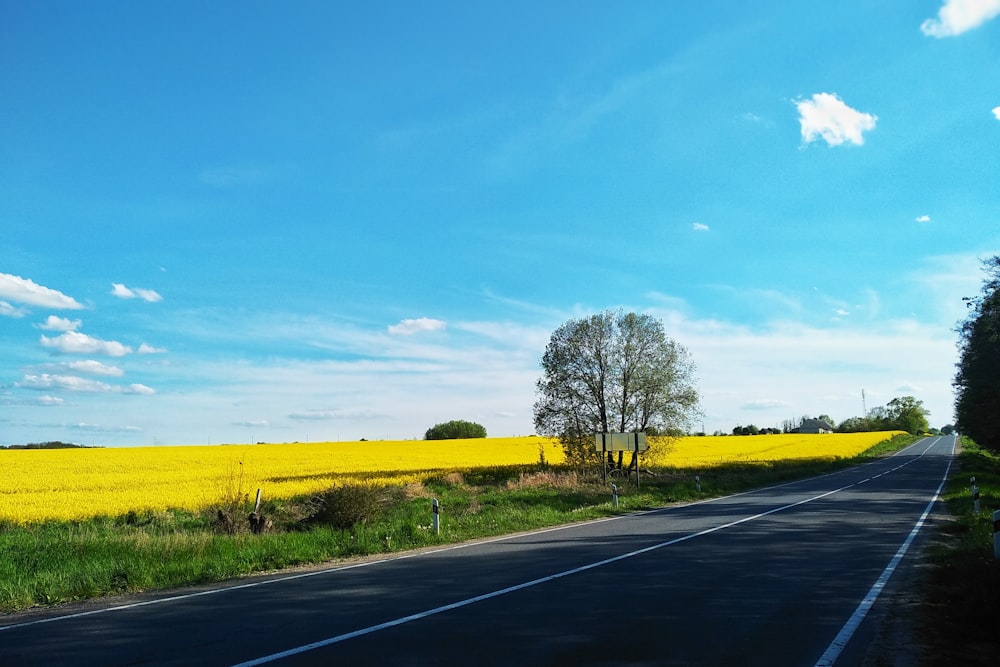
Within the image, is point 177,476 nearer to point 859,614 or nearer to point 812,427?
point 859,614

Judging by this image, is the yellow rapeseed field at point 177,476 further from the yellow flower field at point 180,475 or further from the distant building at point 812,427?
the distant building at point 812,427

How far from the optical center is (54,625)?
8.12 metres

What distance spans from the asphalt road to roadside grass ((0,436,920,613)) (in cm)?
124

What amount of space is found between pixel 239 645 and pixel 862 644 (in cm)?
606

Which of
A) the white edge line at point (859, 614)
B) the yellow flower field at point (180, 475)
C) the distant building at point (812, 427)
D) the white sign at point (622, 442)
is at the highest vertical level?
the distant building at point (812, 427)

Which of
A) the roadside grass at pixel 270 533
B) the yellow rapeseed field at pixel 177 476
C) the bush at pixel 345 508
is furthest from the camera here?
the yellow rapeseed field at pixel 177 476

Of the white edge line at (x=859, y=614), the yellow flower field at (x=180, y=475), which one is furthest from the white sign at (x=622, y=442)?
the white edge line at (x=859, y=614)

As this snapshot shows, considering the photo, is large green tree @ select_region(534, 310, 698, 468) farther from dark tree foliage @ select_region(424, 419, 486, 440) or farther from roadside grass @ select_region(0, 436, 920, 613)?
dark tree foliage @ select_region(424, 419, 486, 440)

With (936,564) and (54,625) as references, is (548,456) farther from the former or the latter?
(54,625)

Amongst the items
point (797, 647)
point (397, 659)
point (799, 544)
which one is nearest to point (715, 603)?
point (797, 647)

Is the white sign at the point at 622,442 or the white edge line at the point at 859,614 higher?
the white sign at the point at 622,442

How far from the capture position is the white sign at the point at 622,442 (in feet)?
94.8

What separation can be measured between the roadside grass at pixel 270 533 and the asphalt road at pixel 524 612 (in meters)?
1.24

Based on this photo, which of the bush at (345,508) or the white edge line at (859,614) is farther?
the bush at (345,508)
